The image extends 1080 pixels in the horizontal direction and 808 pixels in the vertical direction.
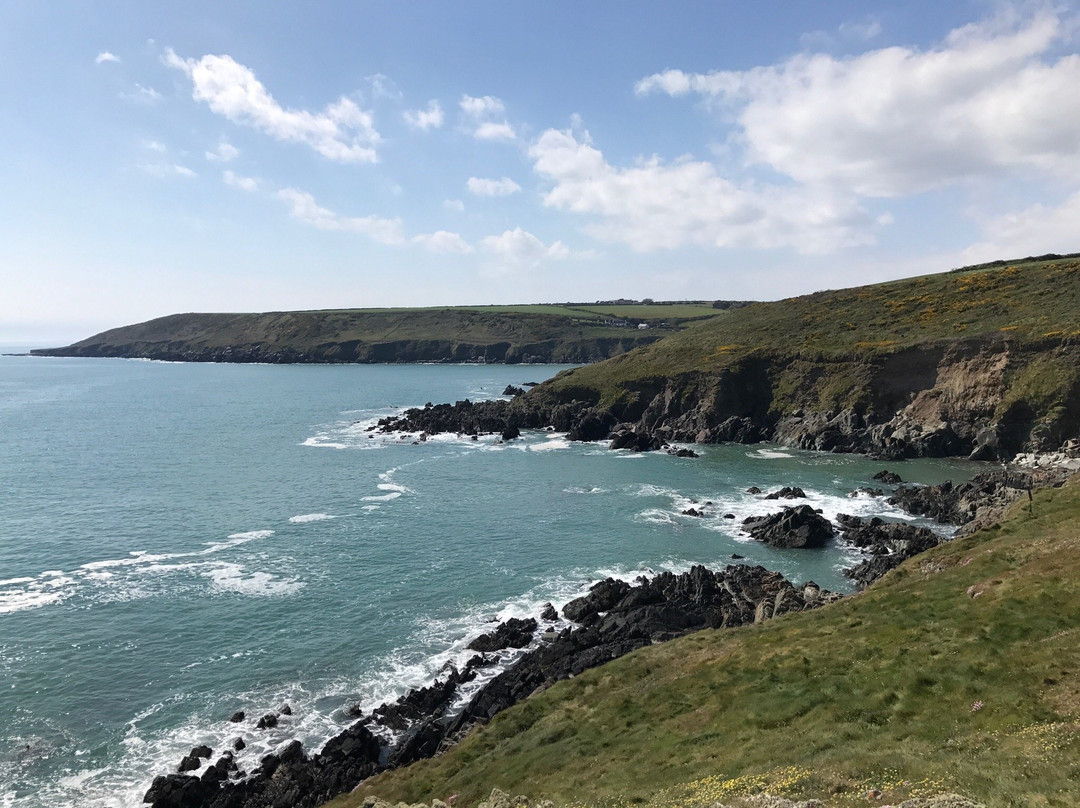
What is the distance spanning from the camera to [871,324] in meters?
123

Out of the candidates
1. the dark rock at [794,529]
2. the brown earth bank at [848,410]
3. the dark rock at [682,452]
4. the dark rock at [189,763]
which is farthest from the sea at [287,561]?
the brown earth bank at [848,410]

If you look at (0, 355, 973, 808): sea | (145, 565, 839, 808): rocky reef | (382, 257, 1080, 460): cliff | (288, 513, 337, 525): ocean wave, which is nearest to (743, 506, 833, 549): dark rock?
(0, 355, 973, 808): sea

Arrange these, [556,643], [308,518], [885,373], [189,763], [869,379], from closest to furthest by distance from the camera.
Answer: [189,763]
[556,643]
[308,518]
[885,373]
[869,379]

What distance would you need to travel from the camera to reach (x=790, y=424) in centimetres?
10694

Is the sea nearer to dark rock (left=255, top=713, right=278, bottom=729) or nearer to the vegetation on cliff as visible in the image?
dark rock (left=255, top=713, right=278, bottom=729)

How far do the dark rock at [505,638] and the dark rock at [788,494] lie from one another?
40481 millimetres

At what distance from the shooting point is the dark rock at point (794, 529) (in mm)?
59244

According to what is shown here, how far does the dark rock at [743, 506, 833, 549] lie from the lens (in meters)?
59.2

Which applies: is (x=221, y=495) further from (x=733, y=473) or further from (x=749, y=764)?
(x=749, y=764)

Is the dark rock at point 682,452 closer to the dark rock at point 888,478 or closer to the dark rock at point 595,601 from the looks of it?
the dark rock at point 888,478

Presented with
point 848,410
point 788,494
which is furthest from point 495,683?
point 848,410

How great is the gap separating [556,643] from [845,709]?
71.3ft

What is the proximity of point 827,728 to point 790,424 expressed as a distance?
90588mm

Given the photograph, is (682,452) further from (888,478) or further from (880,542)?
(880,542)
